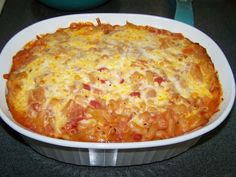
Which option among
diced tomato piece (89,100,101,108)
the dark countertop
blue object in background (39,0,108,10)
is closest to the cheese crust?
diced tomato piece (89,100,101,108)

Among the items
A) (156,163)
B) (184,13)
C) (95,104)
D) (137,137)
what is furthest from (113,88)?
(184,13)

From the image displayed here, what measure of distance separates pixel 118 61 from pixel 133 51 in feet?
0.37

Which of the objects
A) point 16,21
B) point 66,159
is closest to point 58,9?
point 16,21

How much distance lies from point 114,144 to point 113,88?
0.31 meters

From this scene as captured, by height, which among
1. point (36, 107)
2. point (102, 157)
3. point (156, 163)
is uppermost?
point (36, 107)

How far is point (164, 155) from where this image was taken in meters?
1.35

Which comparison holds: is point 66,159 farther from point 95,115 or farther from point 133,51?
point 133,51

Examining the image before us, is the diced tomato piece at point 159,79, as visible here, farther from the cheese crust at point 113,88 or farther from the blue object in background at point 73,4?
the blue object in background at point 73,4

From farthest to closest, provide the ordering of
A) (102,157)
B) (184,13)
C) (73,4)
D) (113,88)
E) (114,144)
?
1. (73,4)
2. (184,13)
3. (113,88)
4. (102,157)
5. (114,144)

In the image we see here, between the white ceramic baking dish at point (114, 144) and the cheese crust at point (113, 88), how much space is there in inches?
1.7

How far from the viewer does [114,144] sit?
45.0 inches

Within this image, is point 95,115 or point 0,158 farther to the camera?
point 0,158

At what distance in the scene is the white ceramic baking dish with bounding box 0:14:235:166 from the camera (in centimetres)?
116

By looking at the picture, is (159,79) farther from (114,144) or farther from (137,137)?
(114,144)
